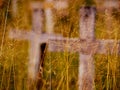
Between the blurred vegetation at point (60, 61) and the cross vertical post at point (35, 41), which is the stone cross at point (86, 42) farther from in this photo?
the cross vertical post at point (35, 41)

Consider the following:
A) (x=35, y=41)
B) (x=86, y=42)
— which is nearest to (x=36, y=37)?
(x=35, y=41)

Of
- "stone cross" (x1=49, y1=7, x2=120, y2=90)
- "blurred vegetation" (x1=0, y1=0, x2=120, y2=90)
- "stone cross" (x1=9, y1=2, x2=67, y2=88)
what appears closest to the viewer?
"blurred vegetation" (x1=0, y1=0, x2=120, y2=90)

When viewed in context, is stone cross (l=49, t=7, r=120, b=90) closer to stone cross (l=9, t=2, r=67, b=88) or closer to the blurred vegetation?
the blurred vegetation

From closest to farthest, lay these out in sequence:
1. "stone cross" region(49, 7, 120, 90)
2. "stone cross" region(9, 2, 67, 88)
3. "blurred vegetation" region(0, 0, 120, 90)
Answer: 1. "blurred vegetation" region(0, 0, 120, 90)
2. "stone cross" region(49, 7, 120, 90)
3. "stone cross" region(9, 2, 67, 88)

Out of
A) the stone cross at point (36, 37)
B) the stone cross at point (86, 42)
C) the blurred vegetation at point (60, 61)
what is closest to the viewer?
the blurred vegetation at point (60, 61)

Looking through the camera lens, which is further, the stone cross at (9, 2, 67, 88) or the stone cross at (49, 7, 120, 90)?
the stone cross at (9, 2, 67, 88)

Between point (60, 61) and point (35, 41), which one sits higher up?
point (35, 41)

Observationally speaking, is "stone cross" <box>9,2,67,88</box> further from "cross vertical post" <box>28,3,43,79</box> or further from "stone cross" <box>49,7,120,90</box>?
"stone cross" <box>49,7,120,90</box>

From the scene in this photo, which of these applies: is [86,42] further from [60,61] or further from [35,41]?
[35,41]

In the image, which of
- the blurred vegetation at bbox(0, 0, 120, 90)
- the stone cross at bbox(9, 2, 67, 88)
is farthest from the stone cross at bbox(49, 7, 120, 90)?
the stone cross at bbox(9, 2, 67, 88)

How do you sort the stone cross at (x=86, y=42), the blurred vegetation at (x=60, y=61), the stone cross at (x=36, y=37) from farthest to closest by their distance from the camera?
the stone cross at (x=36, y=37) < the stone cross at (x=86, y=42) < the blurred vegetation at (x=60, y=61)

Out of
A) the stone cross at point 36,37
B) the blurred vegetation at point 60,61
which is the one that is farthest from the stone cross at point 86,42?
the stone cross at point 36,37

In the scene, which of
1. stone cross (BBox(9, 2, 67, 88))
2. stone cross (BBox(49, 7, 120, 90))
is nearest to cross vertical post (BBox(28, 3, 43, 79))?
stone cross (BBox(9, 2, 67, 88))

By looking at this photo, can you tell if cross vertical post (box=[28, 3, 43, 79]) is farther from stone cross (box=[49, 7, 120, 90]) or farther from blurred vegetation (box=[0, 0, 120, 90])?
stone cross (box=[49, 7, 120, 90])
